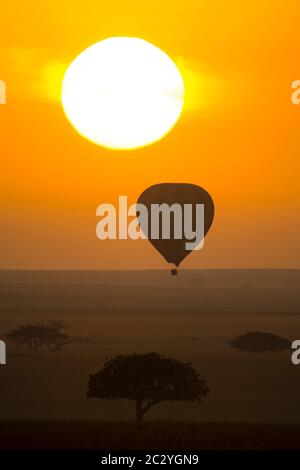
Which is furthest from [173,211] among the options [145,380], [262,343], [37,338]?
[262,343]

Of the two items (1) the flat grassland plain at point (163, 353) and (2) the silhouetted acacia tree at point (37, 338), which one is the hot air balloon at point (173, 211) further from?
(2) the silhouetted acacia tree at point (37, 338)

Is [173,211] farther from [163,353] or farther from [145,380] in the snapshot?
[163,353]

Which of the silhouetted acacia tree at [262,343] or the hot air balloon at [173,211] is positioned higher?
the silhouetted acacia tree at [262,343]

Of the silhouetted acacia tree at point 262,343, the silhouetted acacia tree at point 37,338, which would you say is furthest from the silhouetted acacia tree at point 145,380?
the silhouetted acacia tree at point 262,343

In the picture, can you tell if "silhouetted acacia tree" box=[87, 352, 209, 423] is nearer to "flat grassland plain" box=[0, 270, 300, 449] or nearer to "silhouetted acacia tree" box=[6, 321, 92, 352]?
"flat grassland plain" box=[0, 270, 300, 449]

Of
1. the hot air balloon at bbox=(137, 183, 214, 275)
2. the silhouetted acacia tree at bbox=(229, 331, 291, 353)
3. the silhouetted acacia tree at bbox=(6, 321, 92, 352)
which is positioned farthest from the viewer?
the silhouetted acacia tree at bbox=(229, 331, 291, 353)

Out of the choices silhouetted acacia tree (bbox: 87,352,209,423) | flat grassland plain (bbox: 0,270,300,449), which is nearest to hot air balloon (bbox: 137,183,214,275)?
flat grassland plain (bbox: 0,270,300,449)
